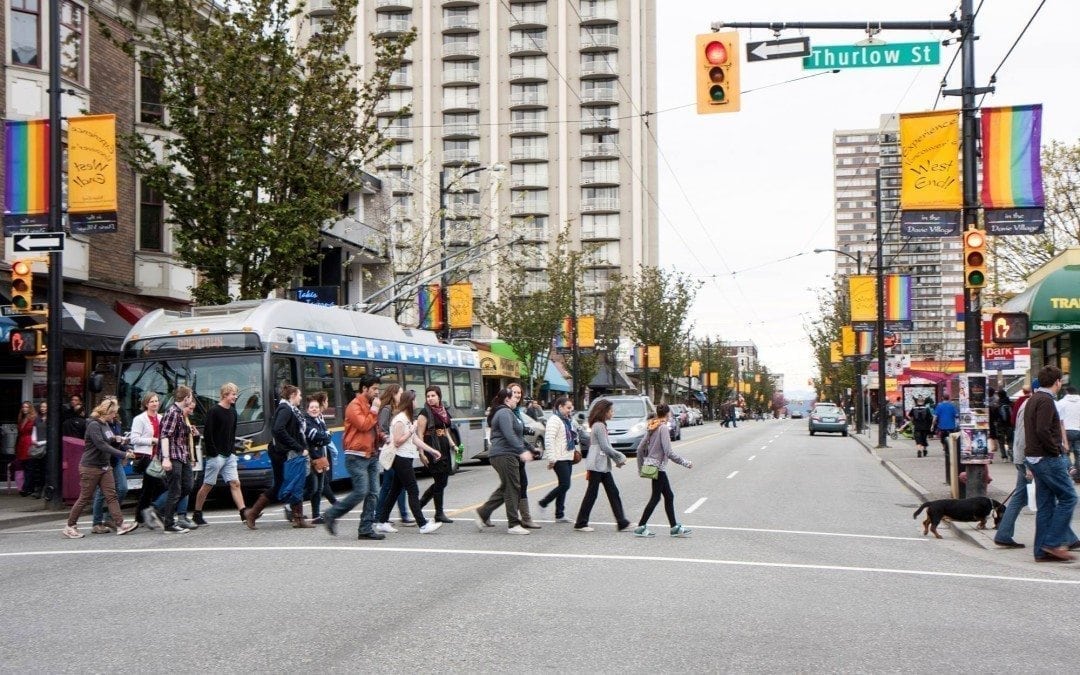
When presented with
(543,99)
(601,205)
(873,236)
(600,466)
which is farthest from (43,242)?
(873,236)

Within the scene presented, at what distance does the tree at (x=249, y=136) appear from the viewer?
896 inches

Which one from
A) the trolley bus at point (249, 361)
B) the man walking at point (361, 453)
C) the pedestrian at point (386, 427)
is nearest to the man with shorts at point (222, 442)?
the trolley bus at point (249, 361)

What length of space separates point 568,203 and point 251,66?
2487 inches

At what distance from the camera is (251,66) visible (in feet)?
74.6

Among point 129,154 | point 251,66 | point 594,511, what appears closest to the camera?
point 594,511

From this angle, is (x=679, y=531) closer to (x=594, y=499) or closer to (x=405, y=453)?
(x=594, y=499)

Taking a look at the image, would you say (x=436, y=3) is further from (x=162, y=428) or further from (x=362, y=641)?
(x=362, y=641)

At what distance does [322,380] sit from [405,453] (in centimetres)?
682

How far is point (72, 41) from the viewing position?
990 inches

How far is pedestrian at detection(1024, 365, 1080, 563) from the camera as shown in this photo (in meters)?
11.0

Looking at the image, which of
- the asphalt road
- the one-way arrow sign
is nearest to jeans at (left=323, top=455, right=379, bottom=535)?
the asphalt road

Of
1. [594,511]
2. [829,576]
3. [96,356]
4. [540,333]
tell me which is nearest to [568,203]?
[540,333]

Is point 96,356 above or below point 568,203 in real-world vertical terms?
below

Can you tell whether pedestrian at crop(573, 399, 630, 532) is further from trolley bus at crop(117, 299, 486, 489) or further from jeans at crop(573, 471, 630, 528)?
trolley bus at crop(117, 299, 486, 489)
